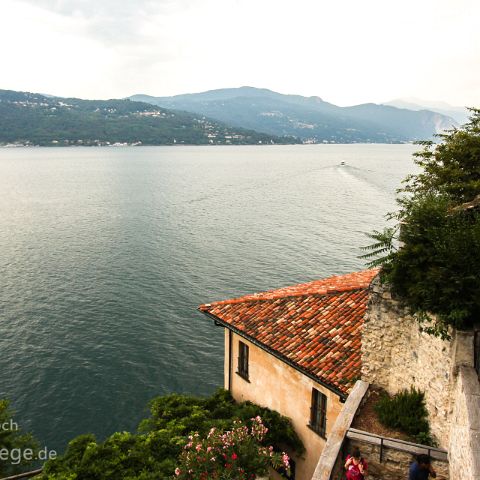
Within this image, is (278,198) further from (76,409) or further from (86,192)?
(76,409)

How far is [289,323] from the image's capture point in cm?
1714

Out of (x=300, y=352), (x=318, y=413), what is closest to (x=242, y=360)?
(x=300, y=352)

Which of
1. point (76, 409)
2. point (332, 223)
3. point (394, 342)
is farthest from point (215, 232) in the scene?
point (394, 342)

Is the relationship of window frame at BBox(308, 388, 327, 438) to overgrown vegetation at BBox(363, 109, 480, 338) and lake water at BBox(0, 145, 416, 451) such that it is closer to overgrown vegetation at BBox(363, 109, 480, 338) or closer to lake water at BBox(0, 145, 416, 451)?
overgrown vegetation at BBox(363, 109, 480, 338)

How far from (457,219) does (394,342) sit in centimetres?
364

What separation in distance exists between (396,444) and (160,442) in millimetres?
7906

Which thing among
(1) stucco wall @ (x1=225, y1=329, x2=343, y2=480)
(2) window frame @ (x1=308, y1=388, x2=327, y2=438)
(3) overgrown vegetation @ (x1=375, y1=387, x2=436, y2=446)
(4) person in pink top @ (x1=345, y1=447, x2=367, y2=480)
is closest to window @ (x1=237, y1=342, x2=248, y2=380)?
(1) stucco wall @ (x1=225, y1=329, x2=343, y2=480)

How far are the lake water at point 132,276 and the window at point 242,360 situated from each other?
1373 centimetres

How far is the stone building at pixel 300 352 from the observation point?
1448 cm

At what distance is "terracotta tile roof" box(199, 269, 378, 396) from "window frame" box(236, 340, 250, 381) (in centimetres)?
117

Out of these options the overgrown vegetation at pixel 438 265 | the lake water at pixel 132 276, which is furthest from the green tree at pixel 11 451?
the overgrown vegetation at pixel 438 265

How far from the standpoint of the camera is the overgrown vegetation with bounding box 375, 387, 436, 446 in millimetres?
10418

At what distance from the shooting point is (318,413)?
1497cm

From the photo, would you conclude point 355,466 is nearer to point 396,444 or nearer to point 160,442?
point 396,444
